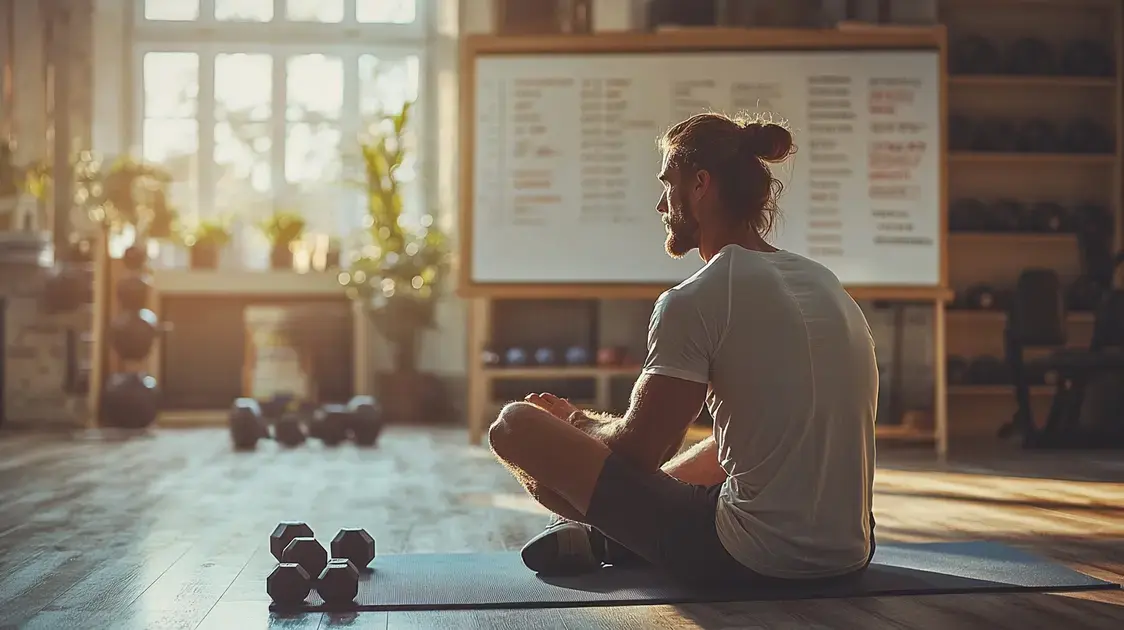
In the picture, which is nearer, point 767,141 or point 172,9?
point 767,141

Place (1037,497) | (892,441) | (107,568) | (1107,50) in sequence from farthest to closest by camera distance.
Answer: (1107,50)
(892,441)
(1037,497)
(107,568)

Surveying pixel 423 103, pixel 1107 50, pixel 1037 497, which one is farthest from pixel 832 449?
pixel 423 103

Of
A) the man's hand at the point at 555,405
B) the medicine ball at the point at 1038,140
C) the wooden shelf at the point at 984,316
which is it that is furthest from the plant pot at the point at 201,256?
the man's hand at the point at 555,405

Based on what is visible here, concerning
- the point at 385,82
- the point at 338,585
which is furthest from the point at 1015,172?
the point at 338,585

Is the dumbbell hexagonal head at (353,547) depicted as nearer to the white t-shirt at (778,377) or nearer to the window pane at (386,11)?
the white t-shirt at (778,377)

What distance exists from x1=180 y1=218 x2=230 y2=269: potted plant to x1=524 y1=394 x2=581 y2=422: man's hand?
566 cm

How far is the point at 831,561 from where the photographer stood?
86.4 inches

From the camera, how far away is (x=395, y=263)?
23.4 ft

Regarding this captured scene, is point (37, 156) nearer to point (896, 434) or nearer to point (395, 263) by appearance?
point (395, 263)

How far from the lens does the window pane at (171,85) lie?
26.2 ft

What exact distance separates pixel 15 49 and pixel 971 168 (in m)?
5.54

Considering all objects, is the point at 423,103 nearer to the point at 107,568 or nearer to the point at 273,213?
the point at 273,213

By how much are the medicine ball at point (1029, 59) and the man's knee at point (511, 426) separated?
5.04 m

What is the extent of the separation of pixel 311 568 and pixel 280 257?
18.5ft
